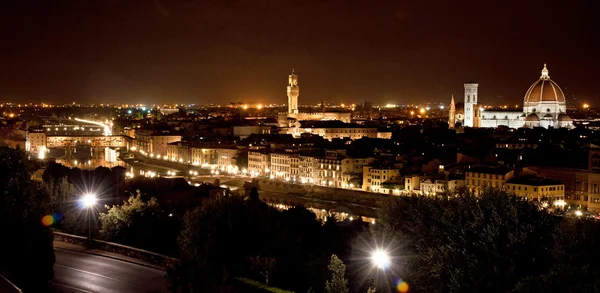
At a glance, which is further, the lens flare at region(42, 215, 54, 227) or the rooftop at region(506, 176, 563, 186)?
the rooftop at region(506, 176, 563, 186)

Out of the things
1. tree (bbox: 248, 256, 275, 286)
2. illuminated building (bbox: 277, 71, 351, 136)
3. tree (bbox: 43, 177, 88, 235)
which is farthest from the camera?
illuminated building (bbox: 277, 71, 351, 136)

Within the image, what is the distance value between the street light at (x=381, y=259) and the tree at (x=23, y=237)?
3.25 meters

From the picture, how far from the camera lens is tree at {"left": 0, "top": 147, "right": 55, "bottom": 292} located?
727 cm

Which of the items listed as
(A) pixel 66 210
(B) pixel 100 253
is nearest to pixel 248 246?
(B) pixel 100 253

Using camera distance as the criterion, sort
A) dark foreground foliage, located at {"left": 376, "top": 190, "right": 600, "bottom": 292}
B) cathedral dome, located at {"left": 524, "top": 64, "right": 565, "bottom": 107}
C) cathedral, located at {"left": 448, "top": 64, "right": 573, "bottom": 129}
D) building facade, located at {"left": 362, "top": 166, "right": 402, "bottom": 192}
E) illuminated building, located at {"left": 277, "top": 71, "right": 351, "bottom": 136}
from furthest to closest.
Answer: illuminated building, located at {"left": 277, "top": 71, "right": 351, "bottom": 136}, cathedral dome, located at {"left": 524, "top": 64, "right": 565, "bottom": 107}, cathedral, located at {"left": 448, "top": 64, "right": 573, "bottom": 129}, building facade, located at {"left": 362, "top": 166, "right": 402, "bottom": 192}, dark foreground foliage, located at {"left": 376, "top": 190, "right": 600, "bottom": 292}

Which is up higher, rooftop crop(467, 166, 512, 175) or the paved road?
rooftop crop(467, 166, 512, 175)

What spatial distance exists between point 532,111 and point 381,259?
140ft

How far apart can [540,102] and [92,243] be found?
42955 mm

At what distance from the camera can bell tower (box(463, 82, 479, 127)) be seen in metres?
53.2

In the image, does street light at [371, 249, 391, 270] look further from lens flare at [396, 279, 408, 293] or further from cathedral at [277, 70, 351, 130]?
cathedral at [277, 70, 351, 130]

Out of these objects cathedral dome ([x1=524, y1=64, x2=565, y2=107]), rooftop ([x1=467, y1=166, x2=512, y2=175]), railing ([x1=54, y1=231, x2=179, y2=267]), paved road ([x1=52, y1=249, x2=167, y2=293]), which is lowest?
paved road ([x1=52, y1=249, x2=167, y2=293])

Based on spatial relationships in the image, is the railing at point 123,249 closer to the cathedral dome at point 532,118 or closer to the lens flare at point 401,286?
the lens flare at point 401,286

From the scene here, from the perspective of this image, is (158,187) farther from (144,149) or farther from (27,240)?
(144,149)

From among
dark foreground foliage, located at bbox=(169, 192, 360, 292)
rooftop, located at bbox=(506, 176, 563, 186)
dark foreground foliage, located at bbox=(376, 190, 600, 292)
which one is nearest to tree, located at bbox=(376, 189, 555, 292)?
dark foreground foliage, located at bbox=(376, 190, 600, 292)
